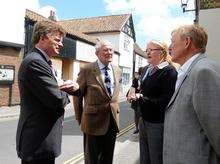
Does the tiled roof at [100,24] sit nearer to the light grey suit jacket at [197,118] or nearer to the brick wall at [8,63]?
the brick wall at [8,63]

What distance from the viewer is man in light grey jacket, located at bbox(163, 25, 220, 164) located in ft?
9.21

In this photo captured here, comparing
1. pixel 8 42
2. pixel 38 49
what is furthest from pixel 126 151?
pixel 8 42

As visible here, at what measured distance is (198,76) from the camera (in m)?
2.87

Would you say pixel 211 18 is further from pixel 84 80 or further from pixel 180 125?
pixel 180 125

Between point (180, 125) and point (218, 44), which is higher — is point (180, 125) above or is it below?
below

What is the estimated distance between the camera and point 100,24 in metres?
49.8

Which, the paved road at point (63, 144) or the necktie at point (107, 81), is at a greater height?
the necktie at point (107, 81)

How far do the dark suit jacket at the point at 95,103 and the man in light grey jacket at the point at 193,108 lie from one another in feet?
7.23

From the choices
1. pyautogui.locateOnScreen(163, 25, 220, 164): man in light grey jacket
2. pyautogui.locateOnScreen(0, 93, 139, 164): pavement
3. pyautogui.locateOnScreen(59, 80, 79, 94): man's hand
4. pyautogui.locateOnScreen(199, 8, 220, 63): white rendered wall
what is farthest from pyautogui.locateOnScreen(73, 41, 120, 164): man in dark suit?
pyautogui.locateOnScreen(199, 8, 220, 63): white rendered wall

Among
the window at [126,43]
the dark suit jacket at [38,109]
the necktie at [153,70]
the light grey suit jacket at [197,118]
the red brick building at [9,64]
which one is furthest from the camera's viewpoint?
the window at [126,43]

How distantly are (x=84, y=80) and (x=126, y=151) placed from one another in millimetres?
3799

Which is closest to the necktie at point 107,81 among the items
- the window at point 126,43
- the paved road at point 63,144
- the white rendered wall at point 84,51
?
the paved road at point 63,144

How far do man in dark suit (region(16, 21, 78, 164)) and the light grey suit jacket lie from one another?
103cm

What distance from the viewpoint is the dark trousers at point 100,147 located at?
5328 mm
